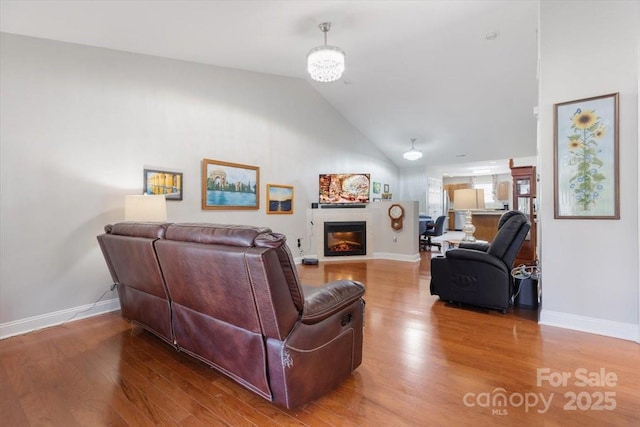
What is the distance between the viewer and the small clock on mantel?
6.03 m

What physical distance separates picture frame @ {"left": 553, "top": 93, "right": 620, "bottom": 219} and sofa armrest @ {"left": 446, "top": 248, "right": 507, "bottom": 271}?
66 centimetres

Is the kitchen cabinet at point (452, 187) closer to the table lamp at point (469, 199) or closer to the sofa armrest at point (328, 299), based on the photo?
the table lamp at point (469, 199)

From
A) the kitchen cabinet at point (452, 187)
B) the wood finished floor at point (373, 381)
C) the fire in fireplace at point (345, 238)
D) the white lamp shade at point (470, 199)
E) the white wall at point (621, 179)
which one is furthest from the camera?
the kitchen cabinet at point (452, 187)

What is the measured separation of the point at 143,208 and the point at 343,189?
3.92 m

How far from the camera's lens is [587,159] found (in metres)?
2.47

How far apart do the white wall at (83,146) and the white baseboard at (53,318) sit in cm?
2

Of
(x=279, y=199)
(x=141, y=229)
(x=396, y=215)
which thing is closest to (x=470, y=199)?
(x=396, y=215)

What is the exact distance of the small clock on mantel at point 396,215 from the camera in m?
6.03

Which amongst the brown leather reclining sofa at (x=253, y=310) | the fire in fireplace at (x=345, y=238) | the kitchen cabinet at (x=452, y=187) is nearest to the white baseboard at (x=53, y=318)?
the brown leather reclining sofa at (x=253, y=310)

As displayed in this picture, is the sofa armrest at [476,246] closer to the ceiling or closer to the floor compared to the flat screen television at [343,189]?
closer to the floor

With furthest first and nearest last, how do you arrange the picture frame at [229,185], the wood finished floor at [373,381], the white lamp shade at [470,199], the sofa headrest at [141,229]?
the picture frame at [229,185], the white lamp shade at [470,199], the sofa headrest at [141,229], the wood finished floor at [373,381]

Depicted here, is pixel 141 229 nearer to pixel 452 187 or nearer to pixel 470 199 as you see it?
pixel 470 199

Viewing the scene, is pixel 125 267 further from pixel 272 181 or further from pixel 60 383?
pixel 272 181

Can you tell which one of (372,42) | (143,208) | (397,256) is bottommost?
(397,256)
